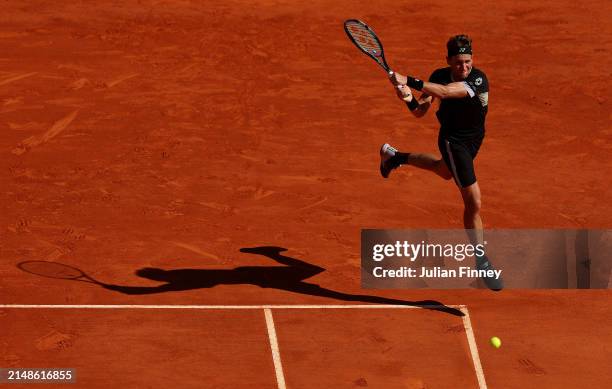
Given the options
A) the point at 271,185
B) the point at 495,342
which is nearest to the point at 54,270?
the point at 271,185

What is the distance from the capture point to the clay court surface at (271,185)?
40.8ft

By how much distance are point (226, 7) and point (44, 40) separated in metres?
3.11

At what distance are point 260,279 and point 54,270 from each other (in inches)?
84.1

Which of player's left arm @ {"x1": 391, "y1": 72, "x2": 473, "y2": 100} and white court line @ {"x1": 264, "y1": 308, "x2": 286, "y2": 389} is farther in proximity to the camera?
player's left arm @ {"x1": 391, "y1": 72, "x2": 473, "y2": 100}

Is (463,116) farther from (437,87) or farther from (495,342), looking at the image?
(495,342)

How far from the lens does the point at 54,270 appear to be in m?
14.0

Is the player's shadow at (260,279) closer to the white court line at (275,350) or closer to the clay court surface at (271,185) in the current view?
the clay court surface at (271,185)

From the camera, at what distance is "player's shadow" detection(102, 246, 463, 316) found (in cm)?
1348

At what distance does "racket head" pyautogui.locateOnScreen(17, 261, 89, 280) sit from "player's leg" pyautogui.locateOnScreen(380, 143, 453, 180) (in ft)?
11.6

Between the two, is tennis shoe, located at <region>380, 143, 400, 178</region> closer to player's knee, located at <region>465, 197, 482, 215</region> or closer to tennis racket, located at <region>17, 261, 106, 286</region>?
player's knee, located at <region>465, 197, 482, 215</region>

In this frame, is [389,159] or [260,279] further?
[389,159]

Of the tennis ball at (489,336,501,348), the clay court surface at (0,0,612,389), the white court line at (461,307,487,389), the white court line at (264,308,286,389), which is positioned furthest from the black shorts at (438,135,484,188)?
the white court line at (264,308,286,389)

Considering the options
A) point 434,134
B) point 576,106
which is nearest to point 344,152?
point 434,134

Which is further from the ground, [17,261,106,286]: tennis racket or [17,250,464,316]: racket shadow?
[17,261,106,286]: tennis racket
